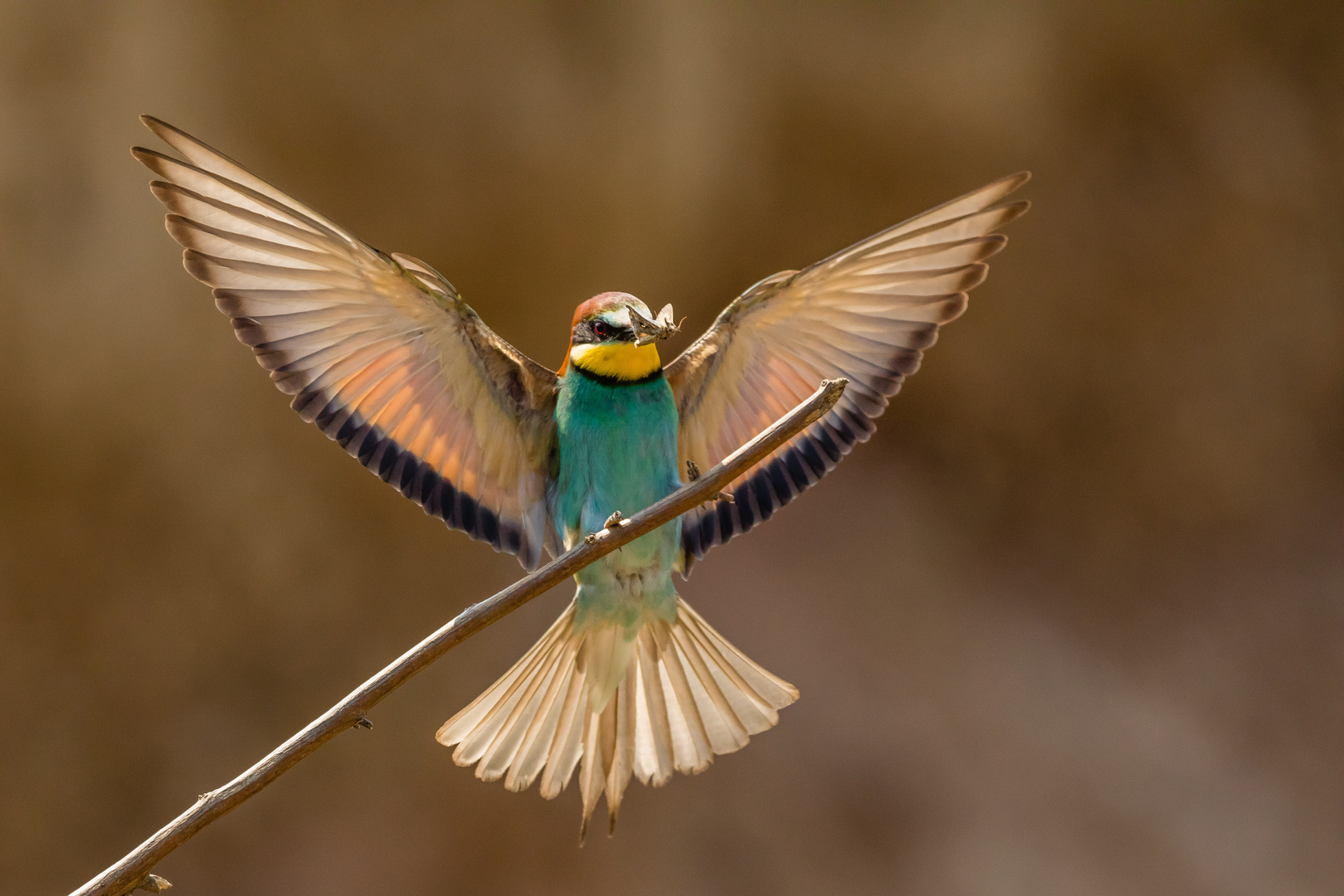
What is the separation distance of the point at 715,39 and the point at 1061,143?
0.84 meters

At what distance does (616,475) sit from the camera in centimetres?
139

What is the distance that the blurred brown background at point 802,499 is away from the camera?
7.64 ft

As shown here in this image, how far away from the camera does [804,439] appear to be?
1.51 meters

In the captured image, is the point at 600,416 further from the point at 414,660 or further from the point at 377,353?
the point at 414,660

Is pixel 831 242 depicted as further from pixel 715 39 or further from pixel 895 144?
pixel 715 39

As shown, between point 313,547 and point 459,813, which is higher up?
point 313,547

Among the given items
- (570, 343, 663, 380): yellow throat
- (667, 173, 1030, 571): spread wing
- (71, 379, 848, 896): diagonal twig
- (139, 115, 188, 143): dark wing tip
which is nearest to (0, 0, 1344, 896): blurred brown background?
(667, 173, 1030, 571): spread wing

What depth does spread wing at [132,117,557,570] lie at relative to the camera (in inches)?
49.4

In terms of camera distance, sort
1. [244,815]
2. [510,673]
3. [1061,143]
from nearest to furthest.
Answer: [510,673] → [244,815] → [1061,143]

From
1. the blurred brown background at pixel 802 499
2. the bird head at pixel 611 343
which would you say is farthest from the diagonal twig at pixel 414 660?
the blurred brown background at pixel 802 499

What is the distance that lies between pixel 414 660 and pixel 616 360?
52 centimetres

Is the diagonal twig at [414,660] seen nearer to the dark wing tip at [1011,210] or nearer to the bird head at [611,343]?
the bird head at [611,343]

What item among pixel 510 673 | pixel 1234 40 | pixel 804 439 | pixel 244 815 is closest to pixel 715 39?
pixel 1234 40

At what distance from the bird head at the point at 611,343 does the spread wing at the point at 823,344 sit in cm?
13
